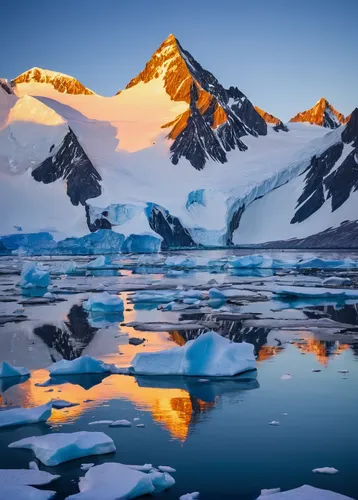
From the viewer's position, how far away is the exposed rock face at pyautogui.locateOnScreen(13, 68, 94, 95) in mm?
100688

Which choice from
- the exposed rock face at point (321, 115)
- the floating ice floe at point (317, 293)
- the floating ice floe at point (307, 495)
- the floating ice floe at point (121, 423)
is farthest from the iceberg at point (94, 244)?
the exposed rock face at point (321, 115)

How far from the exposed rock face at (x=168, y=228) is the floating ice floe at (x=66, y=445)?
189 feet

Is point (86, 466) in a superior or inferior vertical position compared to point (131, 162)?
inferior

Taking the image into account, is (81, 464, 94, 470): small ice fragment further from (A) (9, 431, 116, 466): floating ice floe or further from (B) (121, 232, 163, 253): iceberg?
(B) (121, 232, 163, 253): iceberg

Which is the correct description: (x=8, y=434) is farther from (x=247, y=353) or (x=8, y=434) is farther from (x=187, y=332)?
(x=187, y=332)

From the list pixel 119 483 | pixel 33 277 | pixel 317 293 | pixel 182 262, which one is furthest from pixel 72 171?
pixel 119 483

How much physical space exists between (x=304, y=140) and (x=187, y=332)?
79.4 m

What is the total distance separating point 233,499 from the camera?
5031 mm

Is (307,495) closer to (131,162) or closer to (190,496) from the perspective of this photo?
(190,496)

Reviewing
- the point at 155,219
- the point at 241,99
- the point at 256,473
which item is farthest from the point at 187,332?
the point at 241,99

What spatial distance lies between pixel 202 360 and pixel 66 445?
378 cm

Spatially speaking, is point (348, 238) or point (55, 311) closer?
point (55, 311)

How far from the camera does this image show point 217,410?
7.47 metres

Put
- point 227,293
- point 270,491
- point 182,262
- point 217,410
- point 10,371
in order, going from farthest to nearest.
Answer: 1. point 182,262
2. point 227,293
3. point 10,371
4. point 217,410
5. point 270,491
